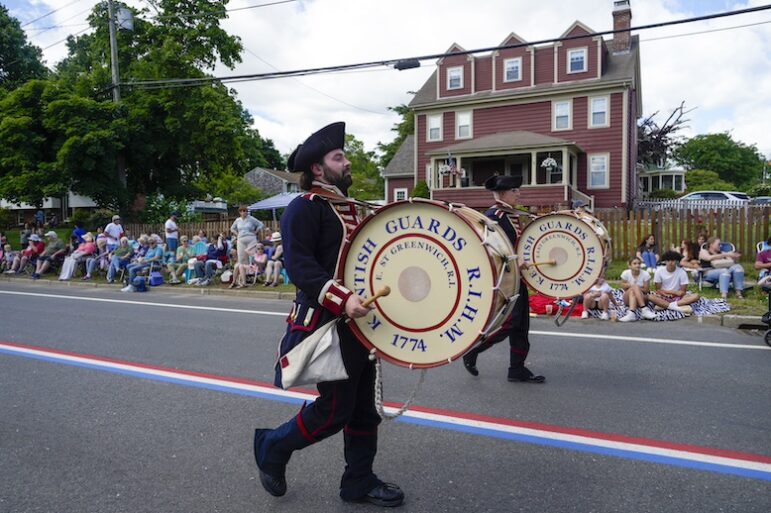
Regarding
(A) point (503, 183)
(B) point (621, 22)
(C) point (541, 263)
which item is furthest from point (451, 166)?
(A) point (503, 183)

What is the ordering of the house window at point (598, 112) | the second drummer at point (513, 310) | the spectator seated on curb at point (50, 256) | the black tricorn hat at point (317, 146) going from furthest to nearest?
the house window at point (598, 112), the spectator seated on curb at point (50, 256), the second drummer at point (513, 310), the black tricorn hat at point (317, 146)

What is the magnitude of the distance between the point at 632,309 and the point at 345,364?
7658 millimetres

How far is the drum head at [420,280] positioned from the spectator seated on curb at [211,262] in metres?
12.8

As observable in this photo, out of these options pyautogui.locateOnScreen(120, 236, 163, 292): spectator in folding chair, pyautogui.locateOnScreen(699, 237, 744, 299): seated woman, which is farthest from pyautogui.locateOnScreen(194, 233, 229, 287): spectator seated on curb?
pyautogui.locateOnScreen(699, 237, 744, 299): seated woman

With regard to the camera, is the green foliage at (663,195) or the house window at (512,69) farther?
the green foliage at (663,195)

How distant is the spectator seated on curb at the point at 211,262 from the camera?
15.2 metres

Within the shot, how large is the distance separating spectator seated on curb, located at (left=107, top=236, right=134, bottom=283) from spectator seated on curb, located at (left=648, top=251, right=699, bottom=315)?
14.0m

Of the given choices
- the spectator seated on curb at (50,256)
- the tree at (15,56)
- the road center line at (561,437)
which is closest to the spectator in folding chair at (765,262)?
the road center line at (561,437)

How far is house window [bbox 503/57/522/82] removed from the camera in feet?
94.1

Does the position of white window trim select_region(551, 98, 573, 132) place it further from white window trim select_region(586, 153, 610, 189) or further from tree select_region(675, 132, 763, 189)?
tree select_region(675, 132, 763, 189)

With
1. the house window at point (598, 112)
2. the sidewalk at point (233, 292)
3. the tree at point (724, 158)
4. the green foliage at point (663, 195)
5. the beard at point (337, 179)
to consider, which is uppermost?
the tree at point (724, 158)

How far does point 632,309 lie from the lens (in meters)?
9.32

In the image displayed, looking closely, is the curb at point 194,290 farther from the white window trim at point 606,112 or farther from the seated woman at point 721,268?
the white window trim at point 606,112

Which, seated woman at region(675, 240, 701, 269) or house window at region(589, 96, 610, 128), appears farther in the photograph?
house window at region(589, 96, 610, 128)
